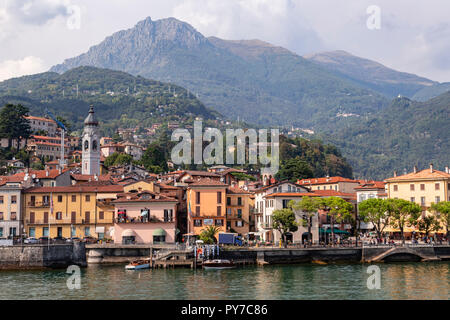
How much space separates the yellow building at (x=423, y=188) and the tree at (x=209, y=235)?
107 ft

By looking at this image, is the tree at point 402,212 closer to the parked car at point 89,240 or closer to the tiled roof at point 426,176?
the tiled roof at point 426,176

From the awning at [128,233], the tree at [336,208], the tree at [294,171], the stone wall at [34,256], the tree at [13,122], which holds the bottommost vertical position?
the stone wall at [34,256]

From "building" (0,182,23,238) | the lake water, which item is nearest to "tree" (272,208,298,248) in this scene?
the lake water

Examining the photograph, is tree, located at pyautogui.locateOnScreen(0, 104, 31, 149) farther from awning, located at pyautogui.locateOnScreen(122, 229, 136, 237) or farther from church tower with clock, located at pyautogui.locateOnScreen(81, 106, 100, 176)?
awning, located at pyautogui.locateOnScreen(122, 229, 136, 237)

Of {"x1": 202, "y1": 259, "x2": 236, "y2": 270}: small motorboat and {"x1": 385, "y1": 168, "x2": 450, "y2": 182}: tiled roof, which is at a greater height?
{"x1": 385, "y1": 168, "x2": 450, "y2": 182}: tiled roof

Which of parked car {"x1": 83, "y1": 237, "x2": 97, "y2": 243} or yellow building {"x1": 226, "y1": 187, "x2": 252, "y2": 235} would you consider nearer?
parked car {"x1": 83, "y1": 237, "x2": 97, "y2": 243}

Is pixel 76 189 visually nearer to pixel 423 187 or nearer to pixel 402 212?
pixel 402 212

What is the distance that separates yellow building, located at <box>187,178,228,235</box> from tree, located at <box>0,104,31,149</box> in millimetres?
85101

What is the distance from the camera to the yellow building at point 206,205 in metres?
87.8

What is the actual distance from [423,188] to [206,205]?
119 ft

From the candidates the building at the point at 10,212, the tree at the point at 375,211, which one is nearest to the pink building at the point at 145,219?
the building at the point at 10,212

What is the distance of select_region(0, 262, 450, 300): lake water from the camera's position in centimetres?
5186

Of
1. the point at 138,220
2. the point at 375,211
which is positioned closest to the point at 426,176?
the point at 375,211
